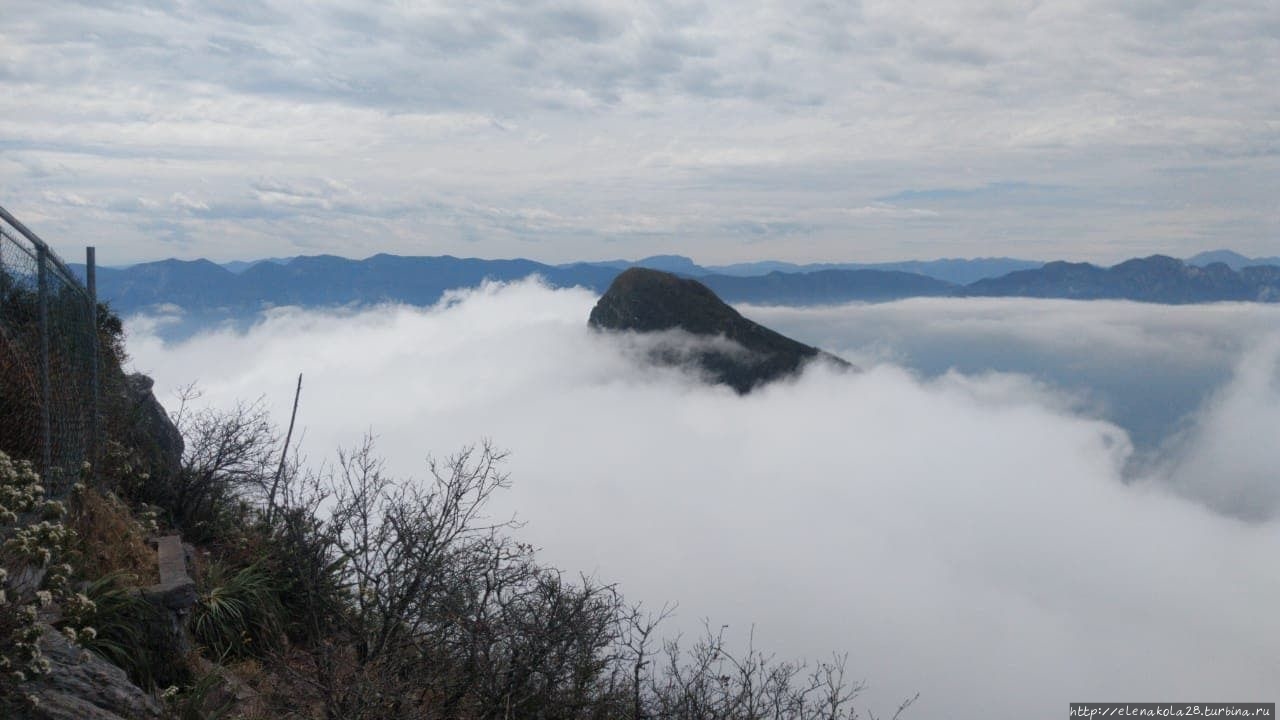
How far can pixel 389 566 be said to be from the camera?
11.3 metres

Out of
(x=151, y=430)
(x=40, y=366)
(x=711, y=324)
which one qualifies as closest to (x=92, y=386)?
(x=40, y=366)

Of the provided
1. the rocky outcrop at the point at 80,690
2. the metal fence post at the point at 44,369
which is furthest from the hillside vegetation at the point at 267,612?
the metal fence post at the point at 44,369

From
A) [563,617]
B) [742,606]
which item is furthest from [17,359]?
[742,606]

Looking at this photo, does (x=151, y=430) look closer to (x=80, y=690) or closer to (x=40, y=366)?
(x=40, y=366)

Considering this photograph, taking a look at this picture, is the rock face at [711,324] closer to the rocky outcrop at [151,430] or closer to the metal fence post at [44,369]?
the rocky outcrop at [151,430]

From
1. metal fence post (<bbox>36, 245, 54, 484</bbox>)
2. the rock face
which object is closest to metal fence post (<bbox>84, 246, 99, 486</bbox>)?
metal fence post (<bbox>36, 245, 54, 484</bbox>)

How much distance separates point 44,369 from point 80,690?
266 centimetres

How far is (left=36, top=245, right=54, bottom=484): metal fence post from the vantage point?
7.30 m

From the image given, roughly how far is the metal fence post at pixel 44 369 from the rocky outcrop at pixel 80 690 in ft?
5.80

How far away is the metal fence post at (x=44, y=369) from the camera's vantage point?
730 centimetres

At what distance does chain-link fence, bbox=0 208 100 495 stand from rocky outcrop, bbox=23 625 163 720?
5.86ft

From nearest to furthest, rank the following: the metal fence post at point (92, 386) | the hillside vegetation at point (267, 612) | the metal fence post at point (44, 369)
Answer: the hillside vegetation at point (267, 612)
the metal fence post at point (44, 369)
the metal fence post at point (92, 386)

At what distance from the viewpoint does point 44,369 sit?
7.30m

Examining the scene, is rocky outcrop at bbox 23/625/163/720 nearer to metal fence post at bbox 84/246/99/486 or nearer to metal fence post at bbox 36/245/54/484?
metal fence post at bbox 36/245/54/484
